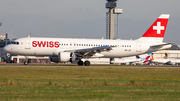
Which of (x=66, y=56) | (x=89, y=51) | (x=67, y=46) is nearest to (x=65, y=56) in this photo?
(x=66, y=56)

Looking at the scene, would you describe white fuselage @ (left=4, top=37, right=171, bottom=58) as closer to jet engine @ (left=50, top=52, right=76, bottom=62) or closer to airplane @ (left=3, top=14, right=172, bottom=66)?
airplane @ (left=3, top=14, right=172, bottom=66)

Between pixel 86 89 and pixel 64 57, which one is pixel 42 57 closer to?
pixel 64 57

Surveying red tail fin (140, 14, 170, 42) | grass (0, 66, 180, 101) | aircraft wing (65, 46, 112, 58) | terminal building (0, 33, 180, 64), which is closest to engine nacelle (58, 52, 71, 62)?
aircraft wing (65, 46, 112, 58)

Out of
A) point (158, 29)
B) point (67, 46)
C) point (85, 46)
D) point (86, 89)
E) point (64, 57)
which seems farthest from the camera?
point (158, 29)

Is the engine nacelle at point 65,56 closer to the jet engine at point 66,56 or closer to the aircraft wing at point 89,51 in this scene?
the jet engine at point 66,56

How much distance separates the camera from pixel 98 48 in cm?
4472

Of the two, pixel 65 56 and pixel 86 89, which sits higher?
pixel 65 56

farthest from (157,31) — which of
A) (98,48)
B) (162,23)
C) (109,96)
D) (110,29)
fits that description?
(110,29)

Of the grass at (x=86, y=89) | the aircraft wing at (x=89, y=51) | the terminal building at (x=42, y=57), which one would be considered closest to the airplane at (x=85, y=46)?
the aircraft wing at (x=89, y=51)

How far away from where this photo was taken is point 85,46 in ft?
157

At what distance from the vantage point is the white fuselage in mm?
45375

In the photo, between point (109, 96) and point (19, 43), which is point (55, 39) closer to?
point (19, 43)

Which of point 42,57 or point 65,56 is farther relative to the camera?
point 42,57

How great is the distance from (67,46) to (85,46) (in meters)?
3.31
